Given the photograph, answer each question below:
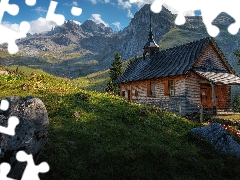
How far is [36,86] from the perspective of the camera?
20953 mm

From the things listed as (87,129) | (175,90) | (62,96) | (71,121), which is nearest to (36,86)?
(62,96)

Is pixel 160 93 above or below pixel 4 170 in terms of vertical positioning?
above

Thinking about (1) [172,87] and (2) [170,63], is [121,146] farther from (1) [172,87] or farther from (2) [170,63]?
(2) [170,63]

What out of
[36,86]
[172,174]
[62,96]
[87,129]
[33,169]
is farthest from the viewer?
[36,86]

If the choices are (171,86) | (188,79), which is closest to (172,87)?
(171,86)

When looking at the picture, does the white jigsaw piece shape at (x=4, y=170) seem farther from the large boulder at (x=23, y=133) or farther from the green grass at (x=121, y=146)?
the green grass at (x=121, y=146)

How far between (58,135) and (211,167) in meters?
7.36

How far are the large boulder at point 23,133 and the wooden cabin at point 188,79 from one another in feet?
60.1

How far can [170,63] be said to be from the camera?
3288 cm

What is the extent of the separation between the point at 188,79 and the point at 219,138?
50.2 ft

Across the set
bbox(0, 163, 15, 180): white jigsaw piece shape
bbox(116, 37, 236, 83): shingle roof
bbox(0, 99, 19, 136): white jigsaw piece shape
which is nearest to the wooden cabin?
bbox(116, 37, 236, 83): shingle roof

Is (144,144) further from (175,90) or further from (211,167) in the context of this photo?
(175,90)

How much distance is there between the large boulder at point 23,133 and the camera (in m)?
7.98

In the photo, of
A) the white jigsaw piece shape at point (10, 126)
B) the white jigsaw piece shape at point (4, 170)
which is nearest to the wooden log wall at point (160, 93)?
the white jigsaw piece shape at point (10, 126)
